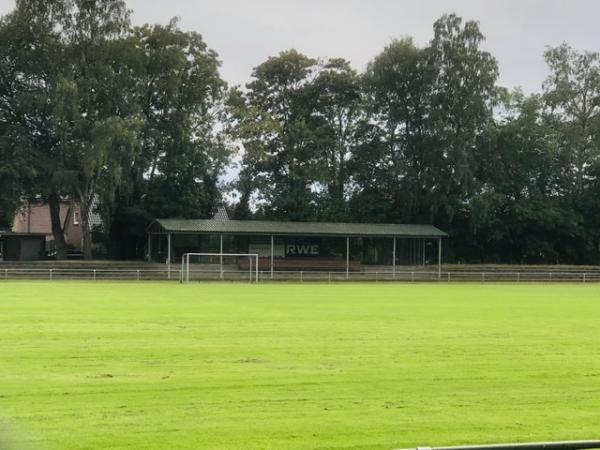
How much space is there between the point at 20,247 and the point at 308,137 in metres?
24.5

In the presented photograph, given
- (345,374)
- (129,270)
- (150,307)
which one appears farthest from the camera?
(129,270)

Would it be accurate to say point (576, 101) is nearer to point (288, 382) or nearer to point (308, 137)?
point (308, 137)

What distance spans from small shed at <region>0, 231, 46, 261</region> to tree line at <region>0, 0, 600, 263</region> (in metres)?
4.01

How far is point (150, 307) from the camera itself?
21.9 metres

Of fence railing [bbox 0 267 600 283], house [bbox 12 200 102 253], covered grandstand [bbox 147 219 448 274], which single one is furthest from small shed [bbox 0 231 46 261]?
fence railing [bbox 0 267 600 283]

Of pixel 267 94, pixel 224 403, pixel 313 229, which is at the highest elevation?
pixel 267 94

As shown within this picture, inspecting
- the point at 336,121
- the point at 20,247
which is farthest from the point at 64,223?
the point at 336,121

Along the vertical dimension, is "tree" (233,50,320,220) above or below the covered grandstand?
above

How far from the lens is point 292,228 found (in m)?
52.4

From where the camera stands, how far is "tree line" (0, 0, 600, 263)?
4991 cm

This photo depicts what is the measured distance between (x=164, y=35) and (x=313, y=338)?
45.4 m

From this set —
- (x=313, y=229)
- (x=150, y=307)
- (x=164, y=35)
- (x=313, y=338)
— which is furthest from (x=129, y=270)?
(x=313, y=338)

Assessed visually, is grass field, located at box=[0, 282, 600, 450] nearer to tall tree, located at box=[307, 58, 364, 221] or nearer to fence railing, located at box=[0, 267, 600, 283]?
fence railing, located at box=[0, 267, 600, 283]

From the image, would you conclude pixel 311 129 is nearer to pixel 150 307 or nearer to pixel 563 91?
pixel 563 91
